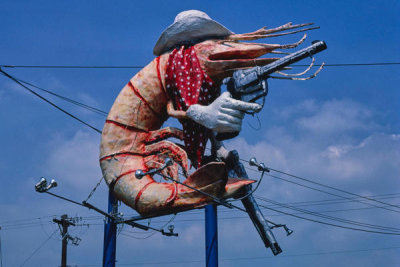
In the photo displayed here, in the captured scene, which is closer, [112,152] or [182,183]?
[182,183]

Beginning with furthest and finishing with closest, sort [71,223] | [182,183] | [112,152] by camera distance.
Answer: [71,223] → [112,152] → [182,183]

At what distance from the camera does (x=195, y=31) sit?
34.0 ft

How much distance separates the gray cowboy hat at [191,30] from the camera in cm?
1029

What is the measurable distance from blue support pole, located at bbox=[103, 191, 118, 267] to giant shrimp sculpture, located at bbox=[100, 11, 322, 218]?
105 centimetres

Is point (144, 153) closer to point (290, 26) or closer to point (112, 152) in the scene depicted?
point (112, 152)

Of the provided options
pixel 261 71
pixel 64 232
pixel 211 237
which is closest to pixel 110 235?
pixel 211 237

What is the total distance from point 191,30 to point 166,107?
1.43 meters

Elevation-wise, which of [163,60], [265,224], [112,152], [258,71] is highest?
[163,60]

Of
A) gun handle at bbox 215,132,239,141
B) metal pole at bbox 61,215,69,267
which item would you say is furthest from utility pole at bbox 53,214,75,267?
gun handle at bbox 215,132,239,141

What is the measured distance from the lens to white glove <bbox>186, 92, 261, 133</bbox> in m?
9.19

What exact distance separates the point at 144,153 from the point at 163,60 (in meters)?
1.67

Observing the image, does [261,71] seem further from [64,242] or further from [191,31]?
[64,242]

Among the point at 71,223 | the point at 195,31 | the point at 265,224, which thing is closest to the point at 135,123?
the point at 195,31

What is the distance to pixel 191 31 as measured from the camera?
10352 mm
